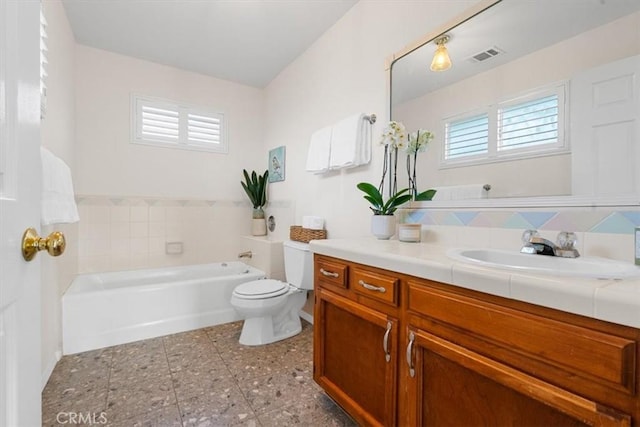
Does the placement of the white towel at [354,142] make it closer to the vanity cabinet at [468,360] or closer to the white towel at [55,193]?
the vanity cabinet at [468,360]

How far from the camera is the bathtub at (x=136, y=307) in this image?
208 centimetres

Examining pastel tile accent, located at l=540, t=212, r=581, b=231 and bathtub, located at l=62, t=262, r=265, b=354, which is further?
bathtub, located at l=62, t=262, r=265, b=354

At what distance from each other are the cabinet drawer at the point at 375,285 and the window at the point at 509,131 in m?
0.76

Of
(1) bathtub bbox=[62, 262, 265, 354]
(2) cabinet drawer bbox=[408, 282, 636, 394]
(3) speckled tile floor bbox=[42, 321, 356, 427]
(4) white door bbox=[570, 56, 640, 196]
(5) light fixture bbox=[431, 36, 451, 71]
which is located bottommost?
(3) speckled tile floor bbox=[42, 321, 356, 427]

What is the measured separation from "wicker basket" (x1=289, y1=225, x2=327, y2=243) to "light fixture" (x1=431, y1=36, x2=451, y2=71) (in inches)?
52.3

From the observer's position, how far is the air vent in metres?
1.33

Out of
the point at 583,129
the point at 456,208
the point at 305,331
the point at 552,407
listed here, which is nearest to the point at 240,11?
the point at 456,208

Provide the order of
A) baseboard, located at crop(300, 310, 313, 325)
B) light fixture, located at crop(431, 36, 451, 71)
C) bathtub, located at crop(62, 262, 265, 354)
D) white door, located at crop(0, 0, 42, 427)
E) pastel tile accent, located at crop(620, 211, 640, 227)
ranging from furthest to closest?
1. baseboard, located at crop(300, 310, 313, 325)
2. bathtub, located at crop(62, 262, 265, 354)
3. light fixture, located at crop(431, 36, 451, 71)
4. pastel tile accent, located at crop(620, 211, 640, 227)
5. white door, located at crop(0, 0, 42, 427)

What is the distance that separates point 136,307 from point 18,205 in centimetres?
209

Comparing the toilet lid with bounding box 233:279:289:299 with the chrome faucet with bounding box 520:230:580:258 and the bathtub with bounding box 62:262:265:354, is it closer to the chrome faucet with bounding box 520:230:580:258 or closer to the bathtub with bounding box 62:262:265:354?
the bathtub with bounding box 62:262:265:354

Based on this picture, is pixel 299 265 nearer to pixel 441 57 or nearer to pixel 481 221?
pixel 481 221

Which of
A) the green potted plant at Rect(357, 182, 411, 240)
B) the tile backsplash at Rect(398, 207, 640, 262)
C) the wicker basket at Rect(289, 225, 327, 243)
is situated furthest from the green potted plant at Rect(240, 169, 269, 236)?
the tile backsplash at Rect(398, 207, 640, 262)

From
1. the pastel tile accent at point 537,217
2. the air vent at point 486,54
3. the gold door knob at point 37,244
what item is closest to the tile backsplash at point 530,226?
the pastel tile accent at point 537,217

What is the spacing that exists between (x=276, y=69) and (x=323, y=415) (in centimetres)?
300
